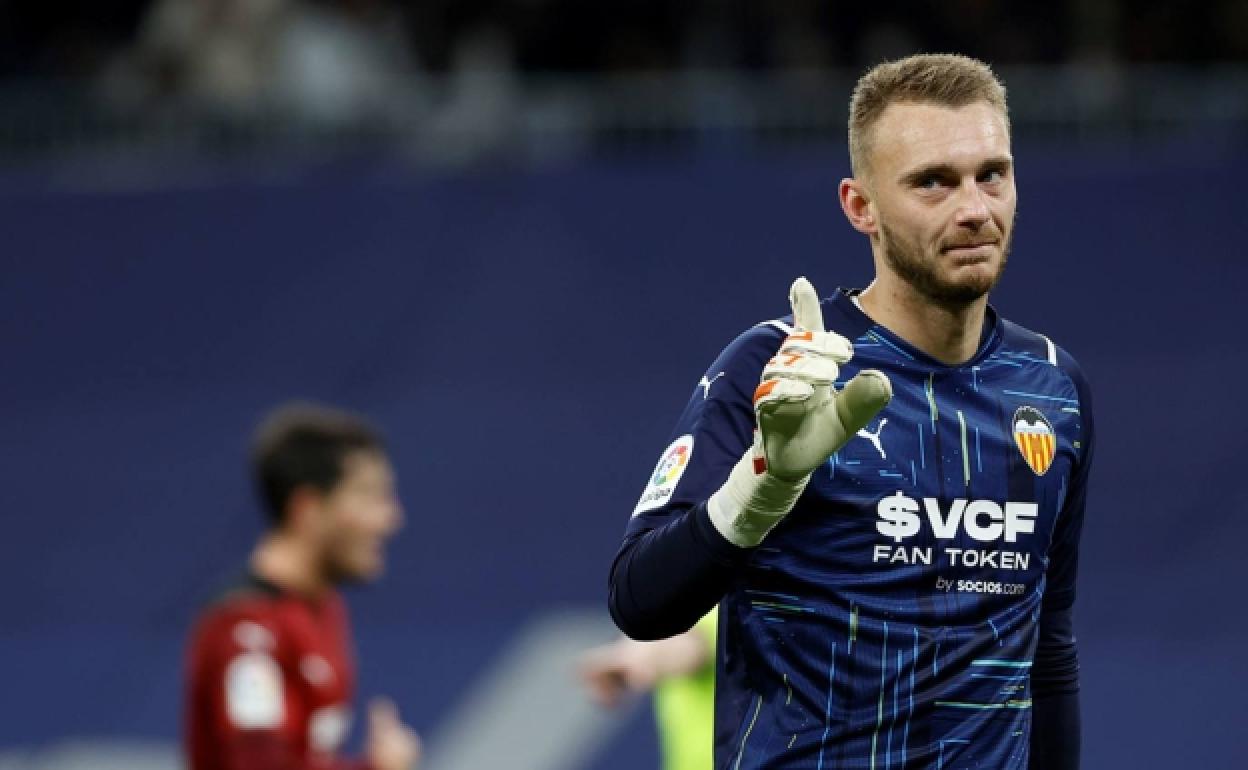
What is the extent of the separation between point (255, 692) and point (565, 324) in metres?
4.88

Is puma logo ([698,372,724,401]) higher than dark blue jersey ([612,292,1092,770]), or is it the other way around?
puma logo ([698,372,724,401])

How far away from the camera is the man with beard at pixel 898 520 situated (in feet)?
10.5

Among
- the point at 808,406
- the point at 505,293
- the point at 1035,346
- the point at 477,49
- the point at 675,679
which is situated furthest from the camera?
the point at 477,49

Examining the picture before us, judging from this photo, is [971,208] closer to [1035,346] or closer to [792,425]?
[1035,346]

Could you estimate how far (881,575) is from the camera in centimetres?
321

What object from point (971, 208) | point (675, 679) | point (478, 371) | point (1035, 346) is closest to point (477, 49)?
point (478, 371)

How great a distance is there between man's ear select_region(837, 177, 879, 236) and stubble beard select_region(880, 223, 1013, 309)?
0.05 m

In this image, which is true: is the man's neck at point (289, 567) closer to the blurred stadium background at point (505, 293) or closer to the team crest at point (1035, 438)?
the team crest at point (1035, 438)

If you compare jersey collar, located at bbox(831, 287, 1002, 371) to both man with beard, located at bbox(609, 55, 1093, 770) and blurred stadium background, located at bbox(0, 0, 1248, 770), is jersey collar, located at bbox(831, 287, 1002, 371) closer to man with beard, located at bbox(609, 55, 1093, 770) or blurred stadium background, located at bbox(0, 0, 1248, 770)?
man with beard, located at bbox(609, 55, 1093, 770)

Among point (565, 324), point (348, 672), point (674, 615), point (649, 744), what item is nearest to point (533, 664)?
point (649, 744)

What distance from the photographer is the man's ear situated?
11.0 ft

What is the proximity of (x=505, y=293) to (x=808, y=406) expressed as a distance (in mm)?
6850

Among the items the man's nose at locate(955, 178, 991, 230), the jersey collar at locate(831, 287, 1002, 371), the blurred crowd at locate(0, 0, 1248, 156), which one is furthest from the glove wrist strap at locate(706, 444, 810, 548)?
the blurred crowd at locate(0, 0, 1248, 156)

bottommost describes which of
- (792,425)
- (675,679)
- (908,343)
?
(675,679)
